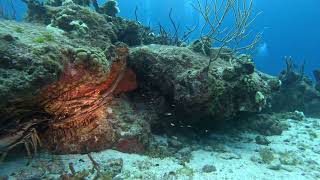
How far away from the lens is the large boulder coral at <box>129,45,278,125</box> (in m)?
6.90

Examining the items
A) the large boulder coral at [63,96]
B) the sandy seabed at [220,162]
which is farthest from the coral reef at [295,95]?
the large boulder coral at [63,96]

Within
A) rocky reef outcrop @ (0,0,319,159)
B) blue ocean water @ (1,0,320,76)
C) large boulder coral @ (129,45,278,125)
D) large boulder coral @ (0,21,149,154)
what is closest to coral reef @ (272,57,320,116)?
rocky reef outcrop @ (0,0,319,159)

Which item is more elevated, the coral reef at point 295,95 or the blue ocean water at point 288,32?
the blue ocean water at point 288,32

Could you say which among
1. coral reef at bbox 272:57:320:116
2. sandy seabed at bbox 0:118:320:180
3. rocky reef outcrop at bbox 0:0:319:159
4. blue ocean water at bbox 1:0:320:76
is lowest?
sandy seabed at bbox 0:118:320:180

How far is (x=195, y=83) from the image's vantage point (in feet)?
22.4

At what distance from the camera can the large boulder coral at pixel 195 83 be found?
6.90 m

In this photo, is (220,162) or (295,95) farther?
(295,95)

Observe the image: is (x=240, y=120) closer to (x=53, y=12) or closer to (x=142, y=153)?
(x=142, y=153)

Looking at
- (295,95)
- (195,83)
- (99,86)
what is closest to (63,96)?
(99,86)

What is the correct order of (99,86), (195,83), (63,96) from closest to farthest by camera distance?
(63,96) < (99,86) < (195,83)

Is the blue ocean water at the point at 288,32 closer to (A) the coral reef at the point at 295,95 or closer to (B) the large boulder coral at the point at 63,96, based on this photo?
(A) the coral reef at the point at 295,95

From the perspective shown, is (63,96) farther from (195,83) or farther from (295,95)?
(295,95)

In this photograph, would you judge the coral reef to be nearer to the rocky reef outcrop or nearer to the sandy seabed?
the rocky reef outcrop

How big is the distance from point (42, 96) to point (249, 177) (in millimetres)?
3959
